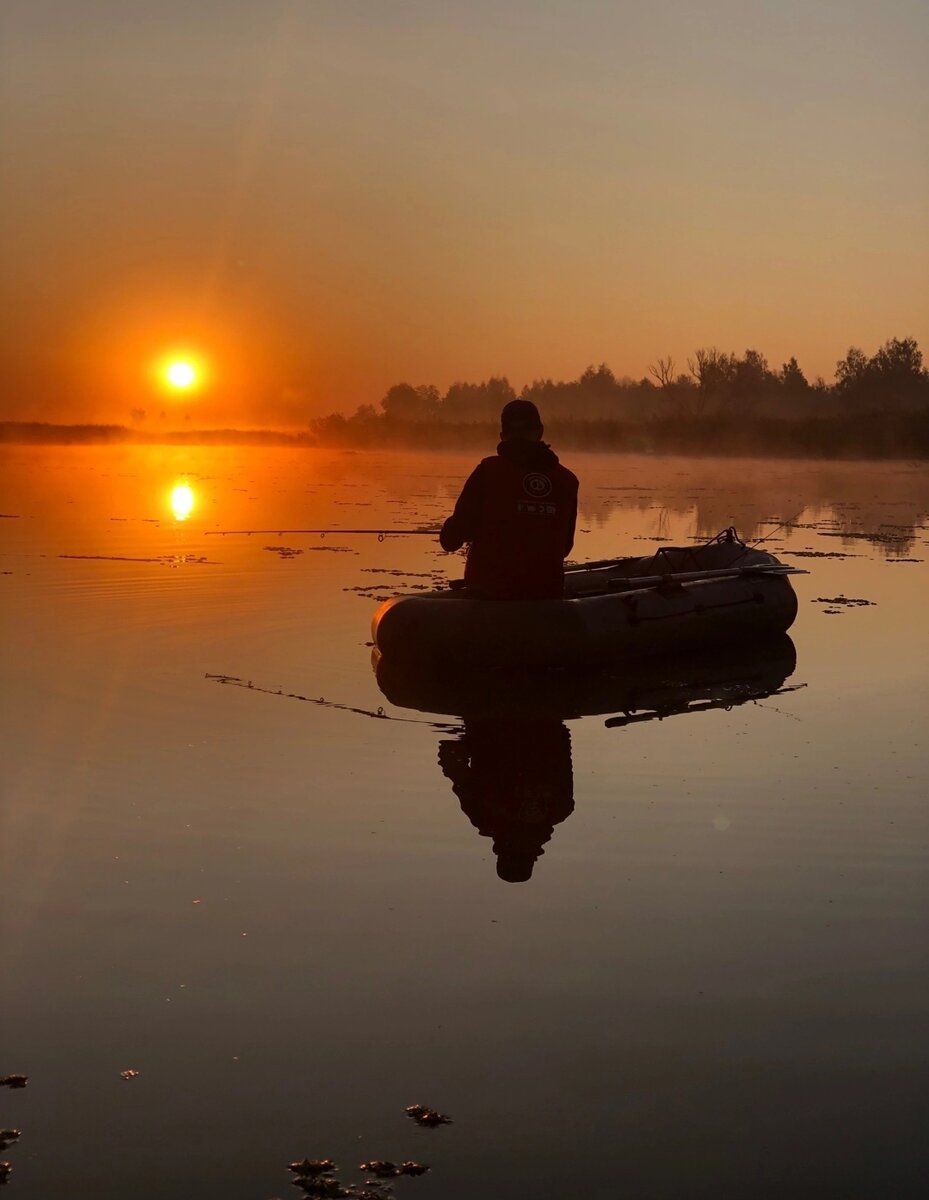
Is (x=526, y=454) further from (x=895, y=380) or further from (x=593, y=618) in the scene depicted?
(x=895, y=380)

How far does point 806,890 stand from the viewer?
5.03 meters

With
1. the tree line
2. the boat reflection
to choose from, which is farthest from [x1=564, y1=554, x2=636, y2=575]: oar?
the tree line

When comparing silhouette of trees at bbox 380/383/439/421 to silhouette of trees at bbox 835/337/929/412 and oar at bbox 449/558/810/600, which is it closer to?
silhouette of trees at bbox 835/337/929/412

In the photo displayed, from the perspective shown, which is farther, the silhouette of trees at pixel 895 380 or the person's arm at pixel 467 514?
the silhouette of trees at pixel 895 380

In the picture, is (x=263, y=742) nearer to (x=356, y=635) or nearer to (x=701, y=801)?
(x=701, y=801)

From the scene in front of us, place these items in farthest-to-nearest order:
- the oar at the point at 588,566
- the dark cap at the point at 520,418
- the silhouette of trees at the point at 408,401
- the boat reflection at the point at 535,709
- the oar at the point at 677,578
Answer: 1. the silhouette of trees at the point at 408,401
2. the oar at the point at 588,566
3. the oar at the point at 677,578
4. the dark cap at the point at 520,418
5. the boat reflection at the point at 535,709

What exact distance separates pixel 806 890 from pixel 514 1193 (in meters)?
2.24

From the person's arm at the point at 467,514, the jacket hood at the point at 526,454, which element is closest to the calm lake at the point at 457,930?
the person's arm at the point at 467,514

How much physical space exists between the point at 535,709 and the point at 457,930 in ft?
13.0

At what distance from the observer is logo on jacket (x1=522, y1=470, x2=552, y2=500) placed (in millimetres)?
9266

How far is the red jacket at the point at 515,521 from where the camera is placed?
9.25 metres

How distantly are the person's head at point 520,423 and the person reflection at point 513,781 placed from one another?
201 centimetres

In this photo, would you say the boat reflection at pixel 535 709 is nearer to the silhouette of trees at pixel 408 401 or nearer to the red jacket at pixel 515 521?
the red jacket at pixel 515 521

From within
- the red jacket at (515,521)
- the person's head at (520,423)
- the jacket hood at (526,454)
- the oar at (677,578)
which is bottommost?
the oar at (677,578)
